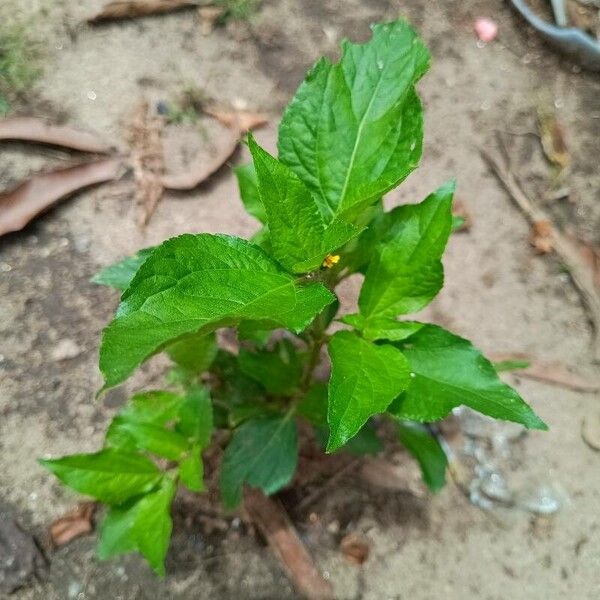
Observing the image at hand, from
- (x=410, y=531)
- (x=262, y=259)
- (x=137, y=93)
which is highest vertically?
(x=262, y=259)

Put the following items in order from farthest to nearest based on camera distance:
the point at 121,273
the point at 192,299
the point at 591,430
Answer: the point at 591,430
the point at 121,273
the point at 192,299

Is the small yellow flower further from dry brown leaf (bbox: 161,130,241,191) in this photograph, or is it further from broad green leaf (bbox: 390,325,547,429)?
dry brown leaf (bbox: 161,130,241,191)

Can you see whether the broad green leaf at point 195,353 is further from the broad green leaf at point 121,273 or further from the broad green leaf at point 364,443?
the broad green leaf at point 364,443

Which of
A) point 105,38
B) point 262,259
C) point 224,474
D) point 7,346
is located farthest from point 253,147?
point 105,38

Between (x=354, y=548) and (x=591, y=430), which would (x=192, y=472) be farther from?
(x=591, y=430)

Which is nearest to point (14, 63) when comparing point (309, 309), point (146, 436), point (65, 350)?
point (65, 350)

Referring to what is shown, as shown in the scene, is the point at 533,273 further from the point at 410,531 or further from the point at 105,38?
the point at 105,38

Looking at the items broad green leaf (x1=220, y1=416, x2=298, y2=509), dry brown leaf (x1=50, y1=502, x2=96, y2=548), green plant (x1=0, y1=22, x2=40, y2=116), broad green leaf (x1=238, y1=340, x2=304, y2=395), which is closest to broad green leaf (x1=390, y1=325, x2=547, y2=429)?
broad green leaf (x1=238, y1=340, x2=304, y2=395)
